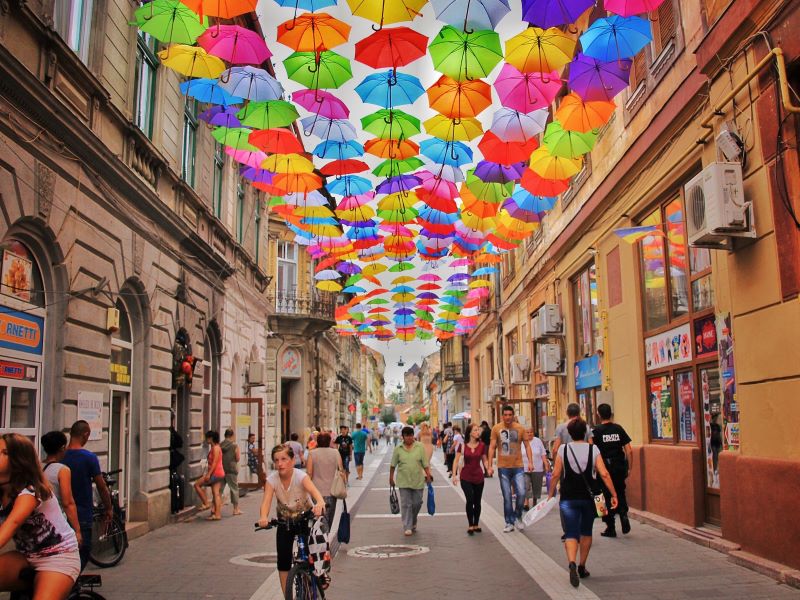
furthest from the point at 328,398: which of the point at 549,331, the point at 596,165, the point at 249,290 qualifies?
the point at 596,165

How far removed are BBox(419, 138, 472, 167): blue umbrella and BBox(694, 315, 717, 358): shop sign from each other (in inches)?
188

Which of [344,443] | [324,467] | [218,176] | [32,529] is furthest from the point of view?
[344,443]

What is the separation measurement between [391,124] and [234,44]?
3.05 m

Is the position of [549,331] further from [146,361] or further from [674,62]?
[146,361]

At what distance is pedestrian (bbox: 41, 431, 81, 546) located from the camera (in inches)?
248

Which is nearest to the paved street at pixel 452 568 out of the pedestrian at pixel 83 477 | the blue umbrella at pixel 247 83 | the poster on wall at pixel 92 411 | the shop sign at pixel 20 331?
the pedestrian at pixel 83 477

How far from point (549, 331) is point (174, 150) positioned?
10.3 meters

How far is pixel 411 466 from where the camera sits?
12141 millimetres

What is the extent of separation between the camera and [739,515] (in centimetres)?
881

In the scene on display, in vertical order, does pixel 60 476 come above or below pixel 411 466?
above

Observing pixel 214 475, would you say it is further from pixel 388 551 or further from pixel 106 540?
pixel 388 551

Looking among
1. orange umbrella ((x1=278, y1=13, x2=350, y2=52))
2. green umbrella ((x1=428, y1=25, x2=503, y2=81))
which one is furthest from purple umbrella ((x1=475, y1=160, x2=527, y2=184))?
orange umbrella ((x1=278, y1=13, x2=350, y2=52))

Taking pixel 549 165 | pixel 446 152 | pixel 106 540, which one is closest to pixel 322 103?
pixel 446 152

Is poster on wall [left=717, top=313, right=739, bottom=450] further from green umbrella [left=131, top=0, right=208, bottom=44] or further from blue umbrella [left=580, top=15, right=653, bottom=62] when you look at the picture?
green umbrella [left=131, top=0, right=208, bottom=44]
